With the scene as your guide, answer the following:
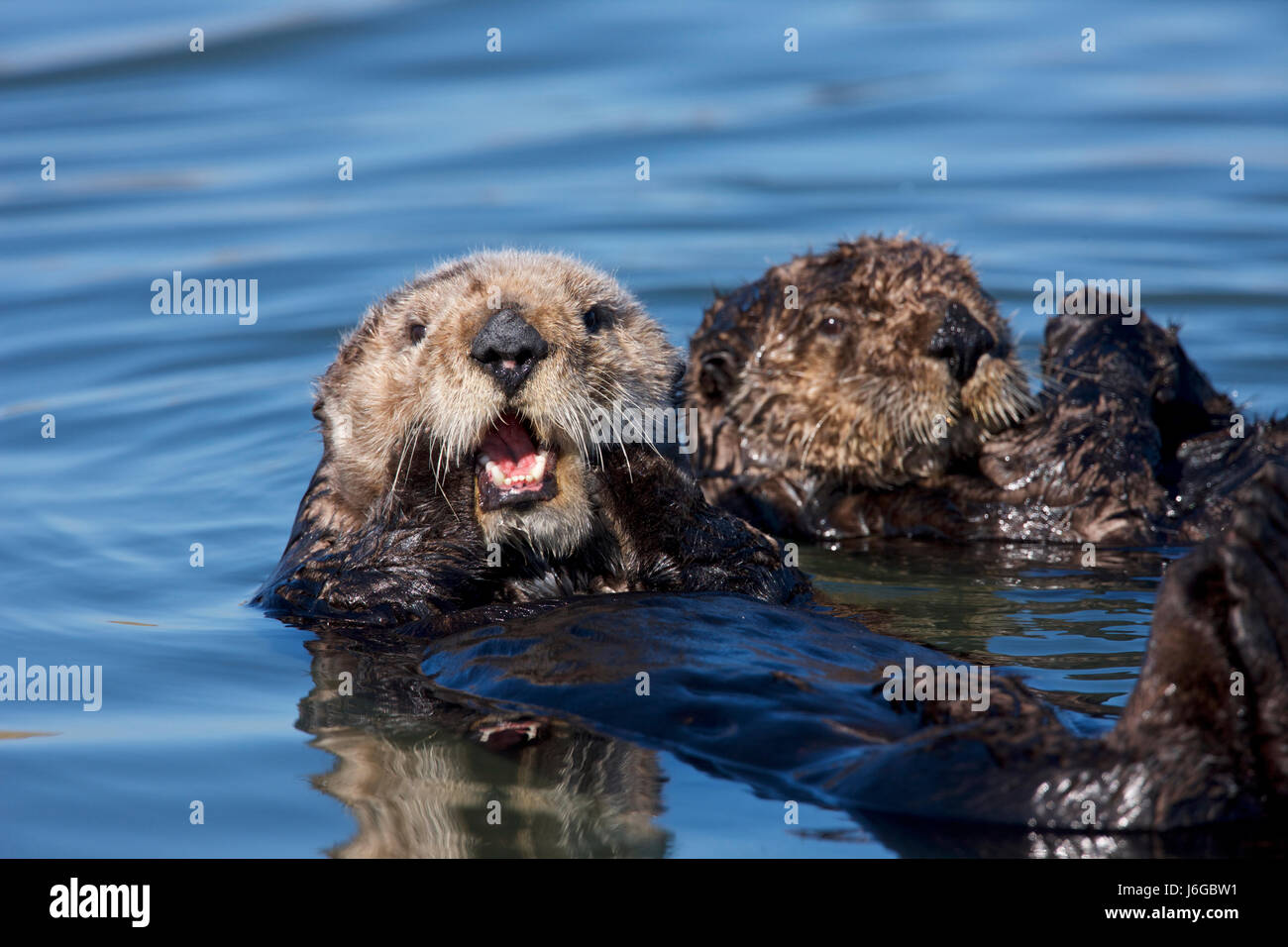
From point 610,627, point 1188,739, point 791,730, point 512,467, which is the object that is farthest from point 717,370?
point 1188,739

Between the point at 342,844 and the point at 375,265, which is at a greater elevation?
the point at 375,265

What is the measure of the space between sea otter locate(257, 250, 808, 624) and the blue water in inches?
16.4

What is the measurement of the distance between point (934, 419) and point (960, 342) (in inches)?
11.9

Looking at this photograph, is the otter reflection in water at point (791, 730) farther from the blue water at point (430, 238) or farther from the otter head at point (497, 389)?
the otter head at point (497, 389)

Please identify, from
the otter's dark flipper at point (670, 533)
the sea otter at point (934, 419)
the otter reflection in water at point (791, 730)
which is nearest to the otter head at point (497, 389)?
the otter's dark flipper at point (670, 533)

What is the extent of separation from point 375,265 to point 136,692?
17.3ft

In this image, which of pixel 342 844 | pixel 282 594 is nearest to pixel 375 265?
pixel 282 594

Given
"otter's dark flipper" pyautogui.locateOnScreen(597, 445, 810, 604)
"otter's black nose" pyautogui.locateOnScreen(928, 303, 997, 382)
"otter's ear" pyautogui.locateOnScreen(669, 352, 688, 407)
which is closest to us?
"otter's dark flipper" pyautogui.locateOnScreen(597, 445, 810, 604)

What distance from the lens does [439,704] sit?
13.3 ft

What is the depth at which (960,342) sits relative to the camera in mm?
5777

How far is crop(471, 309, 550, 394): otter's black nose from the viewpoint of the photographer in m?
3.86

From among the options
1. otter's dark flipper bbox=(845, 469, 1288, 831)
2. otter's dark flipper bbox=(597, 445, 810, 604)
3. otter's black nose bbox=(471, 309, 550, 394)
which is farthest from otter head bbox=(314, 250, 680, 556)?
otter's dark flipper bbox=(845, 469, 1288, 831)

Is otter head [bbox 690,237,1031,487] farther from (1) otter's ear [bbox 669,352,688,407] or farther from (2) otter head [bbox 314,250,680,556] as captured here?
(2) otter head [bbox 314,250,680,556]

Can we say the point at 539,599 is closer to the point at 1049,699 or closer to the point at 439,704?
the point at 439,704
